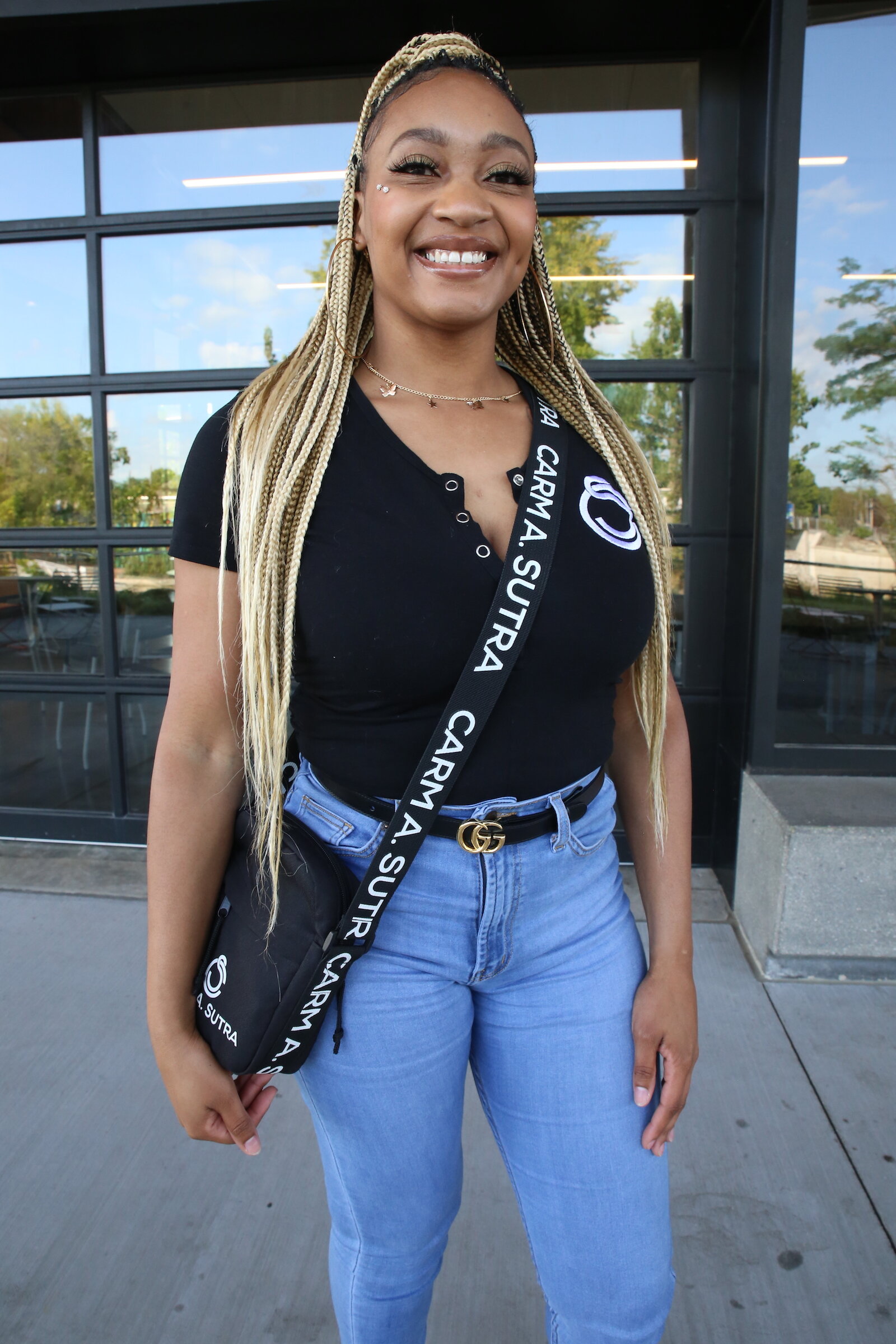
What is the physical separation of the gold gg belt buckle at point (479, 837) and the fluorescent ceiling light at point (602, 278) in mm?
2933

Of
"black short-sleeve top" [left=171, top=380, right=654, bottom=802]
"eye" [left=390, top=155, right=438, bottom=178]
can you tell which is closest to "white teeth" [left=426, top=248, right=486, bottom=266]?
"eye" [left=390, top=155, right=438, bottom=178]

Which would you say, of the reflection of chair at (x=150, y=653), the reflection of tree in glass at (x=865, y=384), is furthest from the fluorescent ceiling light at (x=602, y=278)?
the reflection of chair at (x=150, y=653)

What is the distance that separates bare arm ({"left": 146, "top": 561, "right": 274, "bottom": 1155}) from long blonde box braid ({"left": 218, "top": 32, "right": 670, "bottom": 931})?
3 centimetres

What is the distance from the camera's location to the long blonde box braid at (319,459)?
118 cm

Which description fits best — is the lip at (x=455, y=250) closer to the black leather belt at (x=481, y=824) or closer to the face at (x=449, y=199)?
the face at (x=449, y=199)

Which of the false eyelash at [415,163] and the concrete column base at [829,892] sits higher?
the false eyelash at [415,163]

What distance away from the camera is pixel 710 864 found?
3.63 m

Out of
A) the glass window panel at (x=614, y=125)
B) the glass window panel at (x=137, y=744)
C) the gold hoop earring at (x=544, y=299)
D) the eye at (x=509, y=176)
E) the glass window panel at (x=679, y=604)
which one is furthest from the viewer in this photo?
the glass window panel at (x=137, y=744)

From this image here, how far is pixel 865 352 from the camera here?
3184 mm

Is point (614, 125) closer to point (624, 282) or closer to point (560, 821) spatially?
point (624, 282)

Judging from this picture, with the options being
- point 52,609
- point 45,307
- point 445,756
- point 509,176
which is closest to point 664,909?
point 445,756

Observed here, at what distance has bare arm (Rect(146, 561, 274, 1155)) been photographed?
1.22 m

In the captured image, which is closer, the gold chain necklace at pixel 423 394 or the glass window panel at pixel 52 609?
the gold chain necklace at pixel 423 394

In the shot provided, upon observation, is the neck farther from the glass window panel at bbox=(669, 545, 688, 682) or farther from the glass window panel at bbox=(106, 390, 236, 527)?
the glass window panel at bbox=(106, 390, 236, 527)
